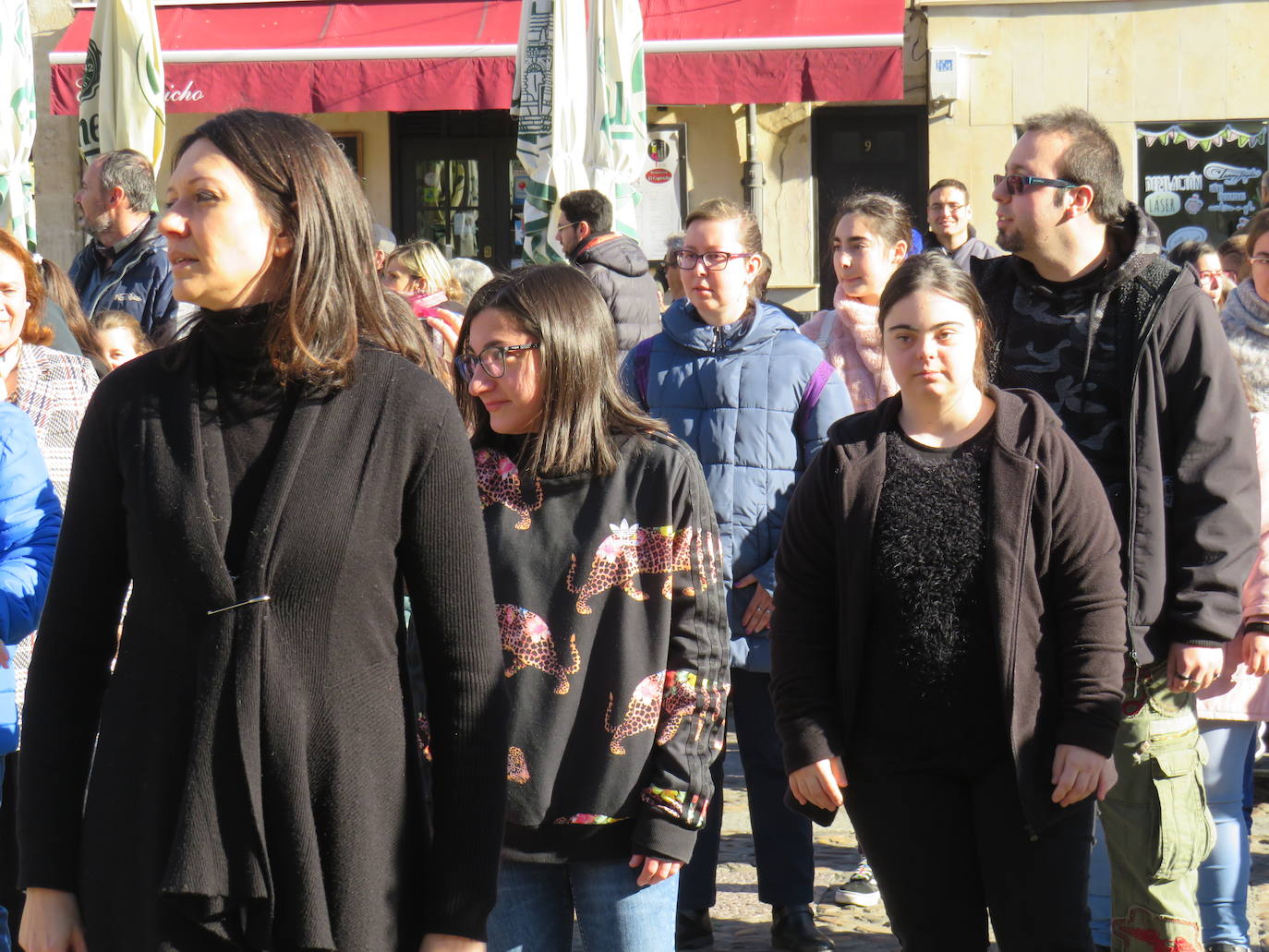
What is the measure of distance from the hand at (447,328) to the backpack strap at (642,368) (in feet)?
2.69

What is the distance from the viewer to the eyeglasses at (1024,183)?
3.84 meters

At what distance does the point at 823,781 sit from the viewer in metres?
3.30

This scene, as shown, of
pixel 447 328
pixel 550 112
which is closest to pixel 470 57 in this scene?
pixel 550 112

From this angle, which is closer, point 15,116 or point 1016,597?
point 1016,597

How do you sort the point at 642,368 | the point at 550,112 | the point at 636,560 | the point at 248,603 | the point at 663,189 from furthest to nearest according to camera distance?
the point at 663,189, the point at 550,112, the point at 642,368, the point at 636,560, the point at 248,603

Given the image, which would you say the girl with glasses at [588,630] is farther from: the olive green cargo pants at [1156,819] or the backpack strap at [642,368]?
the backpack strap at [642,368]

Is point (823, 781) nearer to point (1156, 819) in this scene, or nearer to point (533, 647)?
point (533, 647)

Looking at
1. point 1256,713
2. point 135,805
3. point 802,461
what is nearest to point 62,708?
point 135,805

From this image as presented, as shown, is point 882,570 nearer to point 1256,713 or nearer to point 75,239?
point 1256,713

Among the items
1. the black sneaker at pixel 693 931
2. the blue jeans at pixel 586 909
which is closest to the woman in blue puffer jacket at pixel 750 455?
the black sneaker at pixel 693 931

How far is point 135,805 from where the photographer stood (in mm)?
2033

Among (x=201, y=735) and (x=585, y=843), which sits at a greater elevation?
(x=201, y=735)

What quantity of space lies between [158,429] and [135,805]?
492mm

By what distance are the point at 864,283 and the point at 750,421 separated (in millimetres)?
820
